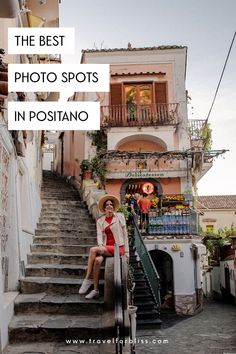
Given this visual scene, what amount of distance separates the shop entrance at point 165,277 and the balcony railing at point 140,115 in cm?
699

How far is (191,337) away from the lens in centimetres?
1185

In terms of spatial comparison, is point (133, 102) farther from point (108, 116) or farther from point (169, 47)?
point (169, 47)

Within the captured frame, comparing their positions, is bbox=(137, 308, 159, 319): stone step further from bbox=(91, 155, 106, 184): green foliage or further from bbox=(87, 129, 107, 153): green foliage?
bbox=(87, 129, 107, 153): green foliage

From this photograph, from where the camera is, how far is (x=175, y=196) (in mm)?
19438

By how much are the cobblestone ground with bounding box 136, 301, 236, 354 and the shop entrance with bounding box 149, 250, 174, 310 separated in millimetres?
1768

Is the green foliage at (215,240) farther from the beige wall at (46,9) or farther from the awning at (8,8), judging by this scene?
the awning at (8,8)

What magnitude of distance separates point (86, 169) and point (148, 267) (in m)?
6.87

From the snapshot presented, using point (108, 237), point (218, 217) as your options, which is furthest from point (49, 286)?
point (218, 217)

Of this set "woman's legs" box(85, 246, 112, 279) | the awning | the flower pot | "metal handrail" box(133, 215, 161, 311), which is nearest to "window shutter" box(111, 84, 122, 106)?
the flower pot

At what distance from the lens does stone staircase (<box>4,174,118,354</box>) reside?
4934mm

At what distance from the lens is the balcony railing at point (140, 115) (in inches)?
793

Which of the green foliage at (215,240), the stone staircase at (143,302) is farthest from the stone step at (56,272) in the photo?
the green foliage at (215,240)

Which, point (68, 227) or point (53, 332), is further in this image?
point (68, 227)

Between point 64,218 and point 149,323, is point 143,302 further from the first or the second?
point 64,218
